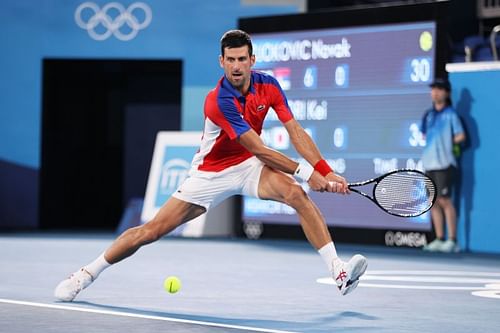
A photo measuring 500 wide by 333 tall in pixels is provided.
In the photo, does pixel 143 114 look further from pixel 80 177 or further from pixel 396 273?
pixel 396 273

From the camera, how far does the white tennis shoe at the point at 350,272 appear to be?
6.31 m

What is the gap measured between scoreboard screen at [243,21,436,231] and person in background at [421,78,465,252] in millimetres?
145

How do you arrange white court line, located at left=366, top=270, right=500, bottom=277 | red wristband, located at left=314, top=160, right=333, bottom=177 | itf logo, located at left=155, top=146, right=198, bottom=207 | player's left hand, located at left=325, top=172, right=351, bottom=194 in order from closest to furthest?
player's left hand, located at left=325, top=172, right=351, bottom=194 → red wristband, located at left=314, top=160, right=333, bottom=177 → white court line, located at left=366, top=270, right=500, bottom=277 → itf logo, located at left=155, top=146, right=198, bottom=207

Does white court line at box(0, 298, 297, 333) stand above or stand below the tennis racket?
below

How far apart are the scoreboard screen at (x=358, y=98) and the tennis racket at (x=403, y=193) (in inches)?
227

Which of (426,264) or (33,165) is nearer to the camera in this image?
(426,264)

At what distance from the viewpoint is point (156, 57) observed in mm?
15531

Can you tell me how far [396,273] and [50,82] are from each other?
26.8 feet

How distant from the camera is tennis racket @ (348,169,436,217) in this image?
6.47m

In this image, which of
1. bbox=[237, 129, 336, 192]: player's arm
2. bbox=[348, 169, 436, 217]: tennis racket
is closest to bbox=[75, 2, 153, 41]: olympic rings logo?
bbox=[237, 129, 336, 192]: player's arm

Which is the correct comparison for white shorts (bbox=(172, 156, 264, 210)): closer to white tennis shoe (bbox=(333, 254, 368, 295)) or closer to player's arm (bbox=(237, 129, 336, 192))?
player's arm (bbox=(237, 129, 336, 192))

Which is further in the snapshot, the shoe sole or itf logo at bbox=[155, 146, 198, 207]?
itf logo at bbox=[155, 146, 198, 207]

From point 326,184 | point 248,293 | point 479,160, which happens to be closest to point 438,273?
point 248,293

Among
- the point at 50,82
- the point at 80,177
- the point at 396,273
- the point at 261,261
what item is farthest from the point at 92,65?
the point at 396,273
